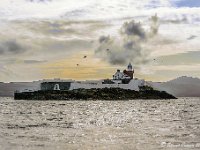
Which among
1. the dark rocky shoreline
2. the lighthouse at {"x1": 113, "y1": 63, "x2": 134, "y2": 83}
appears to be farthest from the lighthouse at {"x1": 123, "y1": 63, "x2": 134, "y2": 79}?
the dark rocky shoreline

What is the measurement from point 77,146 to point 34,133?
763 cm

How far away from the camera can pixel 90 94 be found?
558ft

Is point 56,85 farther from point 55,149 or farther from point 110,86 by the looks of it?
point 55,149

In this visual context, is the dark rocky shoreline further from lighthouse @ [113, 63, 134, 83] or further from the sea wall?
lighthouse @ [113, 63, 134, 83]

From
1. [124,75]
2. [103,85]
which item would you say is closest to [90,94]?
[103,85]

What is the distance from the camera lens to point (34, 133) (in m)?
32.6

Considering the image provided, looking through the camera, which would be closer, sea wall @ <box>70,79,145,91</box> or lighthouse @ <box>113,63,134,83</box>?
sea wall @ <box>70,79,145,91</box>

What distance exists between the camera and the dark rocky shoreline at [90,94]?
162 meters

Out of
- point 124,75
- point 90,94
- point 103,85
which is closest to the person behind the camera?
point 90,94

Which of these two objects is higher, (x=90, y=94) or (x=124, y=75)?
(x=124, y=75)

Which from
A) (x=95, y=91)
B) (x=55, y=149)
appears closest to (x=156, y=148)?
(x=55, y=149)

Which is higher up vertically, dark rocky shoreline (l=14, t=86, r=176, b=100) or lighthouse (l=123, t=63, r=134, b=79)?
lighthouse (l=123, t=63, r=134, b=79)

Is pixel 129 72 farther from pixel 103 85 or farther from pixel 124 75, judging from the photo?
pixel 103 85

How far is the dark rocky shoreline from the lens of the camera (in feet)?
532
